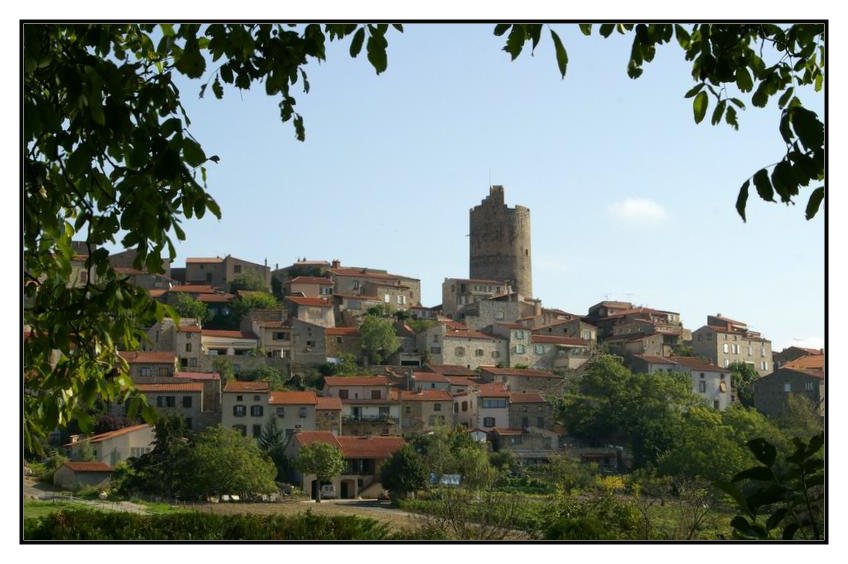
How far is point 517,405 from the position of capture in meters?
41.7

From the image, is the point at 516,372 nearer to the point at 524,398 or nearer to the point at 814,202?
the point at 524,398

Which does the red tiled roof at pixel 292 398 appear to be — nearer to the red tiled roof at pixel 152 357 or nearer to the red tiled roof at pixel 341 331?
the red tiled roof at pixel 152 357

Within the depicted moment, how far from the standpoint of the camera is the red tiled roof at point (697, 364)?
49500mm

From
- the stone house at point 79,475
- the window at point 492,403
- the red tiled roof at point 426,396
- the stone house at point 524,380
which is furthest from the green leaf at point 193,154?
the stone house at point 524,380

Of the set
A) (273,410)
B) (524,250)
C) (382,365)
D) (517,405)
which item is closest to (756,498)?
(273,410)

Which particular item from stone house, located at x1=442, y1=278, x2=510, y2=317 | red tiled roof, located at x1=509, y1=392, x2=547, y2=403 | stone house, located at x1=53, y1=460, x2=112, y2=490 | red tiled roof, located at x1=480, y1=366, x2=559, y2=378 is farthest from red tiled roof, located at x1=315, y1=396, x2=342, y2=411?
stone house, located at x1=442, y1=278, x2=510, y2=317

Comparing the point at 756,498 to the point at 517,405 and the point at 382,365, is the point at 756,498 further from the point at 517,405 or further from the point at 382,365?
the point at 382,365

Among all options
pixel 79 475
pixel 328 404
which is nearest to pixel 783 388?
pixel 328 404

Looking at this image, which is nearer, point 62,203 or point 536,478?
point 62,203

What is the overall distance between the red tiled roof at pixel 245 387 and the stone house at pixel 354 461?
4.59 meters

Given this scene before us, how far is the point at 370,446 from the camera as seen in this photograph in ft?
108

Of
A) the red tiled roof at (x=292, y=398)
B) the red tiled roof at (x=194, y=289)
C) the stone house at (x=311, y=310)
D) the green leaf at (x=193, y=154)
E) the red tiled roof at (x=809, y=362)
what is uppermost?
the green leaf at (x=193, y=154)

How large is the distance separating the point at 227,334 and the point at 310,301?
5.53 meters

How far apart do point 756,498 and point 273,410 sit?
117 ft
